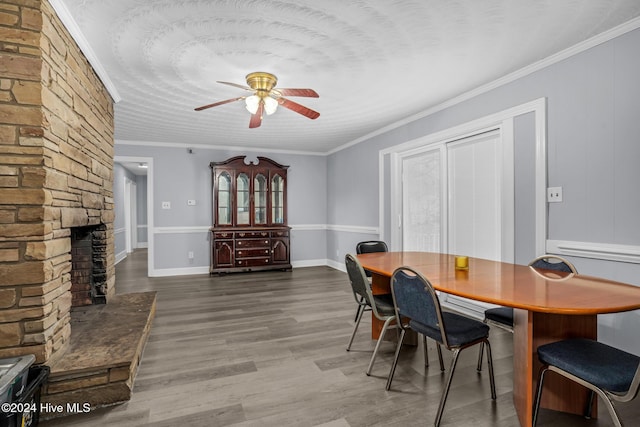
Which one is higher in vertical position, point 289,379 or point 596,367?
point 596,367

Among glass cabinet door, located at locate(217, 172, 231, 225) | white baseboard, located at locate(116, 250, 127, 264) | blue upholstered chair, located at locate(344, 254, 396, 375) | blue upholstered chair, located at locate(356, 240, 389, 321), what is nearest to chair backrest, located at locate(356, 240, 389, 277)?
blue upholstered chair, located at locate(356, 240, 389, 321)

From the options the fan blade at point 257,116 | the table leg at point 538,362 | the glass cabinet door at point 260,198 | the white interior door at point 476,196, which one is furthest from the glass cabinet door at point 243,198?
the table leg at point 538,362

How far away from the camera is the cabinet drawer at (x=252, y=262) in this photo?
19.2 ft

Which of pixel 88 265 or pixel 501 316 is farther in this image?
pixel 88 265

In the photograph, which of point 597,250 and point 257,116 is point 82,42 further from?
point 597,250

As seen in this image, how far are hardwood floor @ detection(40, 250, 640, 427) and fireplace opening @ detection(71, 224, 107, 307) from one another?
665mm

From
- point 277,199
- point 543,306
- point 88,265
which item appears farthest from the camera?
point 277,199

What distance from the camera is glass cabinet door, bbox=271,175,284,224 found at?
6.21 m

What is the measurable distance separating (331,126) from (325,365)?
134 inches

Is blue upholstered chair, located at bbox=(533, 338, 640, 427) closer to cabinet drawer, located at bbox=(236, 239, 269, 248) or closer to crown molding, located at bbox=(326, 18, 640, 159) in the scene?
crown molding, located at bbox=(326, 18, 640, 159)

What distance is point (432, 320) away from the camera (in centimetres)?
175

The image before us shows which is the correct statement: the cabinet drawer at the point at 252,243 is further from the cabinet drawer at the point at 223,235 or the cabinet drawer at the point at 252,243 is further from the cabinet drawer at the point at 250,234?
the cabinet drawer at the point at 223,235

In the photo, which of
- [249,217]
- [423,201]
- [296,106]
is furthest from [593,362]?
[249,217]

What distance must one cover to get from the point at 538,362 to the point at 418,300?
2.28 feet
